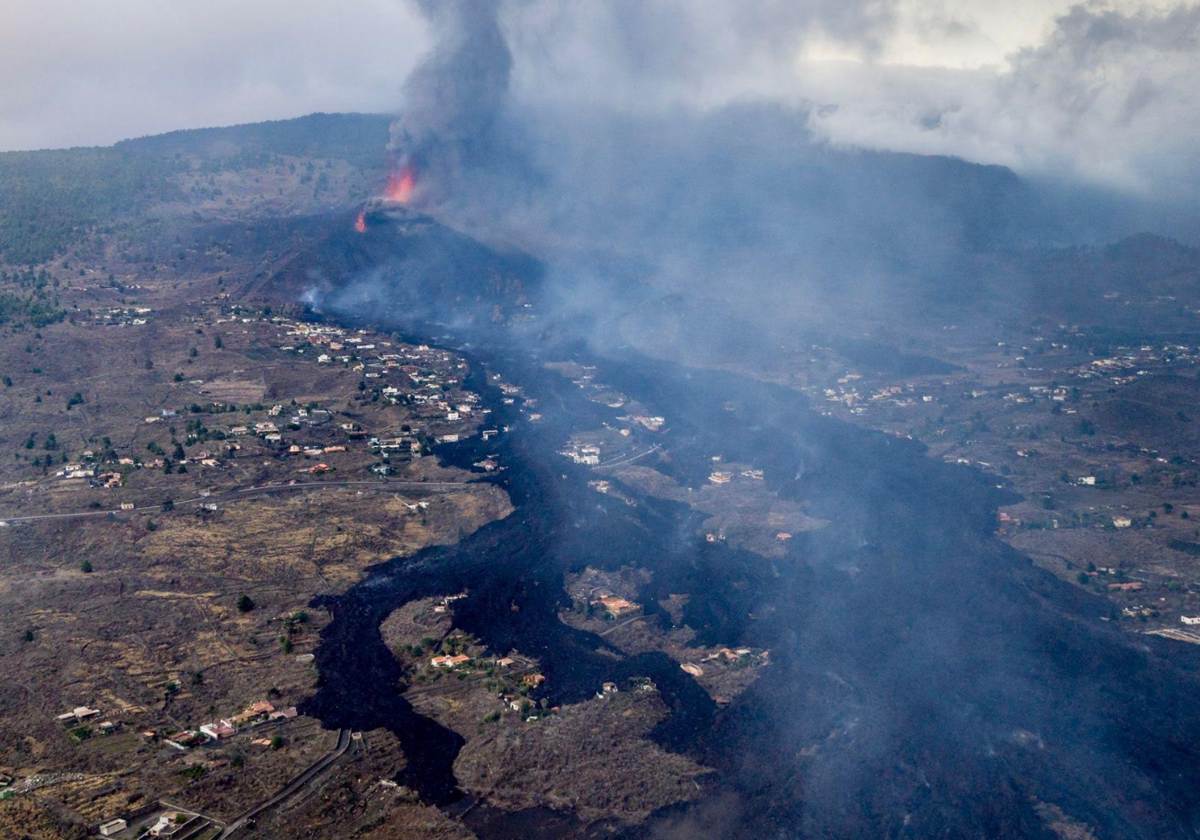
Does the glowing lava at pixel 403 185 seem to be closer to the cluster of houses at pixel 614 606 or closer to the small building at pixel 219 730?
the cluster of houses at pixel 614 606

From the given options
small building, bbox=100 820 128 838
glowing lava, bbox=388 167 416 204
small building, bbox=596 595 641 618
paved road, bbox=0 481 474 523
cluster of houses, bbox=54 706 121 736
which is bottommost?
small building, bbox=100 820 128 838

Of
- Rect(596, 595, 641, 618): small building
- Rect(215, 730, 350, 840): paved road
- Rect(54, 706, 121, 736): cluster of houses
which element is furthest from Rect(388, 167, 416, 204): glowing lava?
Rect(215, 730, 350, 840): paved road

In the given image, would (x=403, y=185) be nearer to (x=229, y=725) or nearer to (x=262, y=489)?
(x=262, y=489)

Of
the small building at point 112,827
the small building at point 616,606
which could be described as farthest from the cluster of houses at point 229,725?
the small building at point 616,606

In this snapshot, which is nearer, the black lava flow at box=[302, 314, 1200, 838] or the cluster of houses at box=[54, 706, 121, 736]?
the black lava flow at box=[302, 314, 1200, 838]

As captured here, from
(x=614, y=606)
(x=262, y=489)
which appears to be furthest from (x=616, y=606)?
(x=262, y=489)

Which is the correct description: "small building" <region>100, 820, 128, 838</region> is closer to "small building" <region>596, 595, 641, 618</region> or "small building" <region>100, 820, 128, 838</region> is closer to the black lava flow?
the black lava flow

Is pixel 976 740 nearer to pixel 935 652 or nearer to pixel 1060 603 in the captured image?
pixel 935 652

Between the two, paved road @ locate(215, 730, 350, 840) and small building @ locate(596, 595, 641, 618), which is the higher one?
small building @ locate(596, 595, 641, 618)
